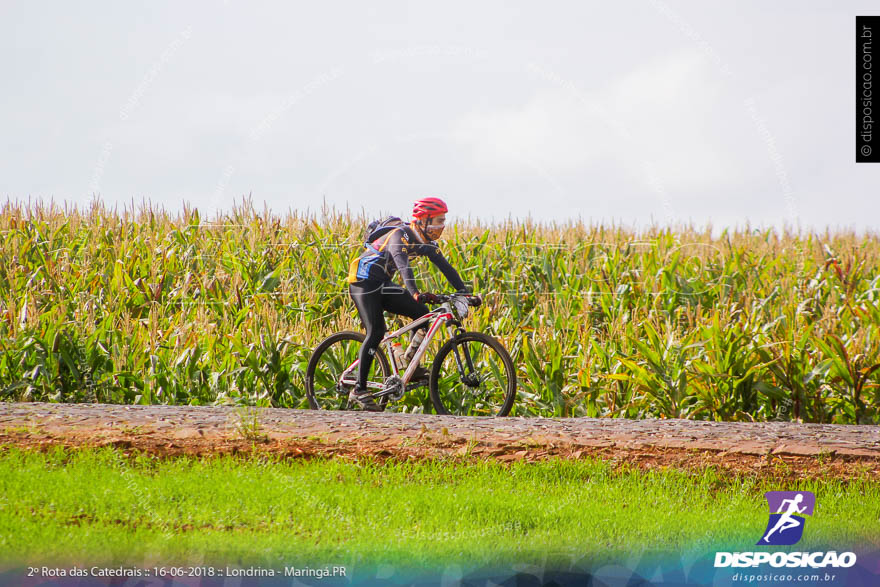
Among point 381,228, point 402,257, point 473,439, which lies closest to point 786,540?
point 473,439

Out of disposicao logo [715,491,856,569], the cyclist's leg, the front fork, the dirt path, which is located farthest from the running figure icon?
the cyclist's leg

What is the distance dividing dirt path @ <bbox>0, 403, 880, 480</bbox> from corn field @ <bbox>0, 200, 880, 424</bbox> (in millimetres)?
970

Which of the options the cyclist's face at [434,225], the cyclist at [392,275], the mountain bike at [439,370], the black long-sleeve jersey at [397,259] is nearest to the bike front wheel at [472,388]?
the mountain bike at [439,370]

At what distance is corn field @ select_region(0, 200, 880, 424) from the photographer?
26.6ft

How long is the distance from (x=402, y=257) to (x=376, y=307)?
619mm

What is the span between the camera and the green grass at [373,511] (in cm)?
453

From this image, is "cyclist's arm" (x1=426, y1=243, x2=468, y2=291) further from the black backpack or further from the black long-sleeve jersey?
the black backpack

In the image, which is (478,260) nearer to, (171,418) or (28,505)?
(171,418)

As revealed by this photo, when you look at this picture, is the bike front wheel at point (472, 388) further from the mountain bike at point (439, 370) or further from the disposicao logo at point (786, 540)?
the disposicao logo at point (786, 540)

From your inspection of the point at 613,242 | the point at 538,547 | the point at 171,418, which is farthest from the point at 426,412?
the point at 613,242

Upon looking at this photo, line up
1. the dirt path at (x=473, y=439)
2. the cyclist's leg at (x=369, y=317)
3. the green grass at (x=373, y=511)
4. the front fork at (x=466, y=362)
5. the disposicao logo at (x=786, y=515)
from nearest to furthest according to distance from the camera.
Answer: the green grass at (x=373, y=511), the disposicao logo at (x=786, y=515), the dirt path at (x=473, y=439), the front fork at (x=466, y=362), the cyclist's leg at (x=369, y=317)

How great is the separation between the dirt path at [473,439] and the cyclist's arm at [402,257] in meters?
1.13

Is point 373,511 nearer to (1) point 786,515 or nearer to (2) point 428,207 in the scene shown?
A: (1) point 786,515

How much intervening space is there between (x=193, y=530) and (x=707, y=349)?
5.24 m
